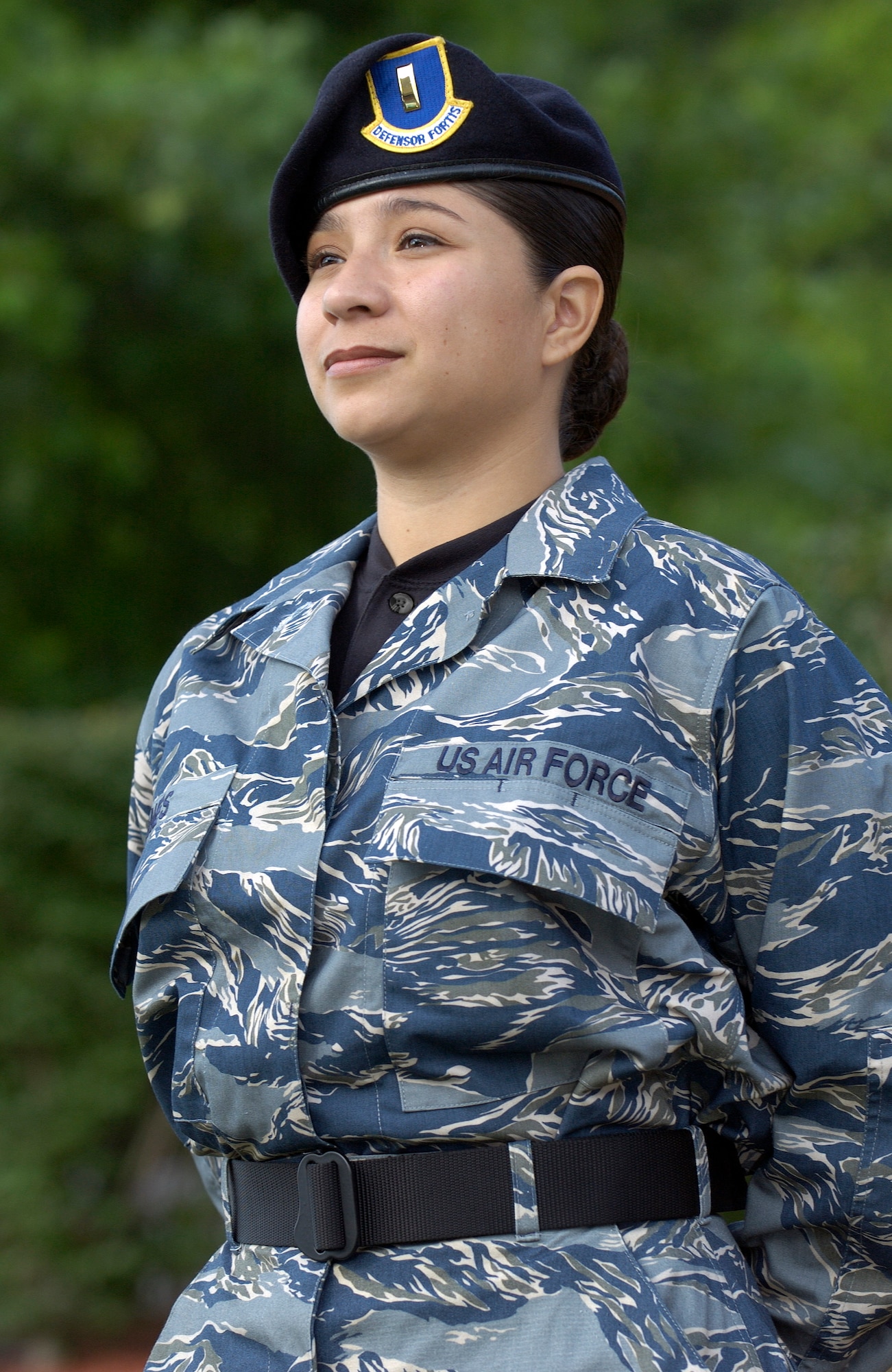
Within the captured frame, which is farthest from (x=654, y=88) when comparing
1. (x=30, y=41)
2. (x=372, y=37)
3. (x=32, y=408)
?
(x=32, y=408)

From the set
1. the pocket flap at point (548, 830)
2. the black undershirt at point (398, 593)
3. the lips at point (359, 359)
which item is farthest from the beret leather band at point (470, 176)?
the pocket flap at point (548, 830)

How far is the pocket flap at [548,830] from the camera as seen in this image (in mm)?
1793

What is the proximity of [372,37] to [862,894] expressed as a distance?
796 centimetres

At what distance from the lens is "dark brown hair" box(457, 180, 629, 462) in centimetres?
211

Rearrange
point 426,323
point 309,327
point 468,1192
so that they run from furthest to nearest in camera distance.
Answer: point 309,327
point 426,323
point 468,1192

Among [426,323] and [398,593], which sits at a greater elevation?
[426,323]

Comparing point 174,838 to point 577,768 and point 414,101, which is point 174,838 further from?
point 414,101

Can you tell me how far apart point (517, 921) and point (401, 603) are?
Answer: 555mm

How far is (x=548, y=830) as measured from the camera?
181cm

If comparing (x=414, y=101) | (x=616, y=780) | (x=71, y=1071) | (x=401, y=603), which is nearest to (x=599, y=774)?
(x=616, y=780)

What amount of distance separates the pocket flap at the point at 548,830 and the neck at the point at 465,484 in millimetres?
439

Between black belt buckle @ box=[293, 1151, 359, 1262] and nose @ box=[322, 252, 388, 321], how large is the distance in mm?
1067

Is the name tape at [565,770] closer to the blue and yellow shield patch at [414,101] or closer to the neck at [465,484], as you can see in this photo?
the neck at [465,484]

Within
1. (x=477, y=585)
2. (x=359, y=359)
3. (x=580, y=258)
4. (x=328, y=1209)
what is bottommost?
(x=328, y=1209)
